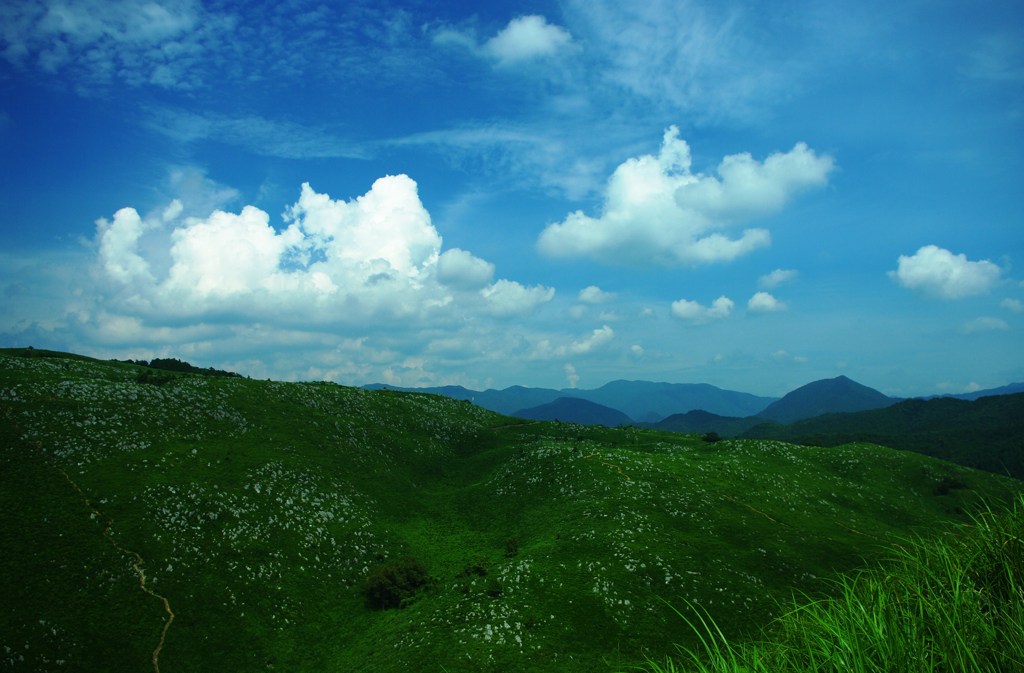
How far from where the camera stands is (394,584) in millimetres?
43594

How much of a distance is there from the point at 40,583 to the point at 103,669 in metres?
8.16

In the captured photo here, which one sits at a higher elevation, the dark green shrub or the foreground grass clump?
the foreground grass clump

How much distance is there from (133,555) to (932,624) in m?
49.3

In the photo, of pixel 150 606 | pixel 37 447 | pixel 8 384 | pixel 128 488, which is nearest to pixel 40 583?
pixel 150 606

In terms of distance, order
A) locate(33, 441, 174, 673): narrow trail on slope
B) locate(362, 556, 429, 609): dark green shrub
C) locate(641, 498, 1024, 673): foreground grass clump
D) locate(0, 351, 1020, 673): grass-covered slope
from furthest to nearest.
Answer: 1. locate(362, 556, 429, 609): dark green shrub
2. locate(0, 351, 1020, 673): grass-covered slope
3. locate(33, 441, 174, 673): narrow trail on slope
4. locate(641, 498, 1024, 673): foreground grass clump

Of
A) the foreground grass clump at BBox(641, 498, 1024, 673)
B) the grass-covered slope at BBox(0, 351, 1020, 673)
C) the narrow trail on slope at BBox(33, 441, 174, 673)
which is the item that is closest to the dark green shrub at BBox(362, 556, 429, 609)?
the grass-covered slope at BBox(0, 351, 1020, 673)

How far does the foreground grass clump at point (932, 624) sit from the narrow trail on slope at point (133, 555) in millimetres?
39669

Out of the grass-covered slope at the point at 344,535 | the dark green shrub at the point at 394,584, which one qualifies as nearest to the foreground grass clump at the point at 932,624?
the grass-covered slope at the point at 344,535

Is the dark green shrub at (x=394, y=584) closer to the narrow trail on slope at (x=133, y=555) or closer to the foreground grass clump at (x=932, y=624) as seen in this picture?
the narrow trail on slope at (x=133, y=555)

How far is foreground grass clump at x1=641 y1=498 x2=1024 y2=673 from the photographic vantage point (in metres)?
6.27

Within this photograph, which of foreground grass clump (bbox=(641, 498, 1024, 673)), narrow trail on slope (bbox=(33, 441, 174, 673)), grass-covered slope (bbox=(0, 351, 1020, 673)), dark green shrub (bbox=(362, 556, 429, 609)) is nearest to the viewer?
foreground grass clump (bbox=(641, 498, 1024, 673))

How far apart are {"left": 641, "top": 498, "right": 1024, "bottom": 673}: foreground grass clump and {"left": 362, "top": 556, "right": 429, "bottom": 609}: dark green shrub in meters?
39.9

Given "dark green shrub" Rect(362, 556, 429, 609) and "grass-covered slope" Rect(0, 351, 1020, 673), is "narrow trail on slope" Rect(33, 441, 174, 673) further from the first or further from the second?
"dark green shrub" Rect(362, 556, 429, 609)

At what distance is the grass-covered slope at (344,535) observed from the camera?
33.8 meters
